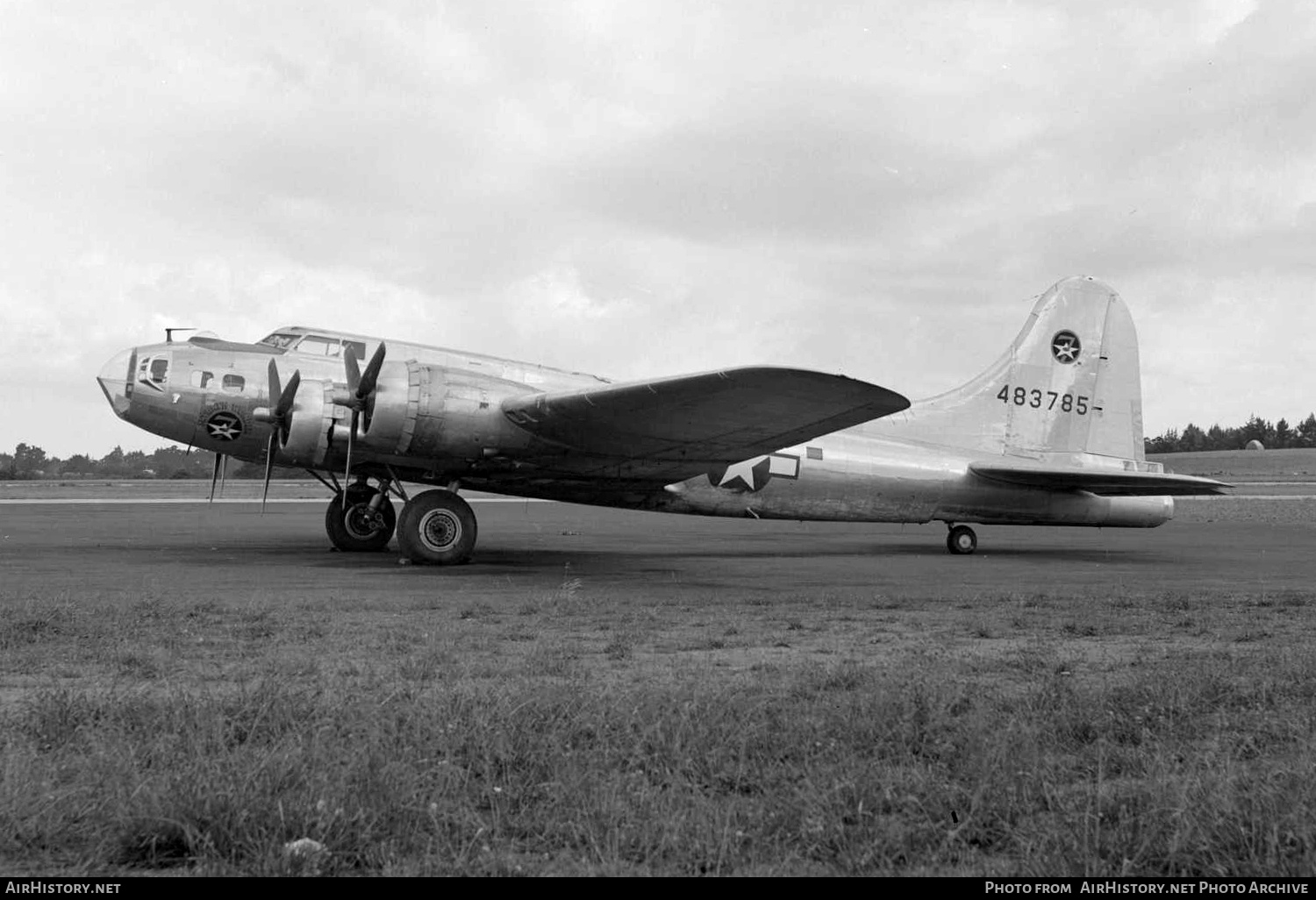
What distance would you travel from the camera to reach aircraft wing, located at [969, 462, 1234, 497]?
19281 millimetres

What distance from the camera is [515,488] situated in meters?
17.2

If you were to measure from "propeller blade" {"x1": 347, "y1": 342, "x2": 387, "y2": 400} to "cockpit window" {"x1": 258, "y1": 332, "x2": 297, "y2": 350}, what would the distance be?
235 centimetres

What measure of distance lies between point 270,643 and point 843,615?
503 centimetres

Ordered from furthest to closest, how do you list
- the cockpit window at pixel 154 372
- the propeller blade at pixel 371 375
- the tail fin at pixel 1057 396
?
the tail fin at pixel 1057 396 → the cockpit window at pixel 154 372 → the propeller blade at pixel 371 375

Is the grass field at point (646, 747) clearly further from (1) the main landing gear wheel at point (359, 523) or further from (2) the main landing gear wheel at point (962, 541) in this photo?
(2) the main landing gear wheel at point (962, 541)

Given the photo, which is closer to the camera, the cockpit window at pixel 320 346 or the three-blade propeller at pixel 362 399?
the three-blade propeller at pixel 362 399

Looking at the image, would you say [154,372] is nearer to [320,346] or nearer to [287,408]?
[287,408]

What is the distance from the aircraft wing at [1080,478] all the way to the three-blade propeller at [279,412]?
1235 cm

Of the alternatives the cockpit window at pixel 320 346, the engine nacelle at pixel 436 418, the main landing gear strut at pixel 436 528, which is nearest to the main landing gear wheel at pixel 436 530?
the main landing gear strut at pixel 436 528

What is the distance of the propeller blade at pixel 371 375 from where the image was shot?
1392cm

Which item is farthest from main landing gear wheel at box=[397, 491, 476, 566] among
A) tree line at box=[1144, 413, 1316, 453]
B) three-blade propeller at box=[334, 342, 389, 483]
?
tree line at box=[1144, 413, 1316, 453]

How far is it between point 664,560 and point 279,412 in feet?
21.7
